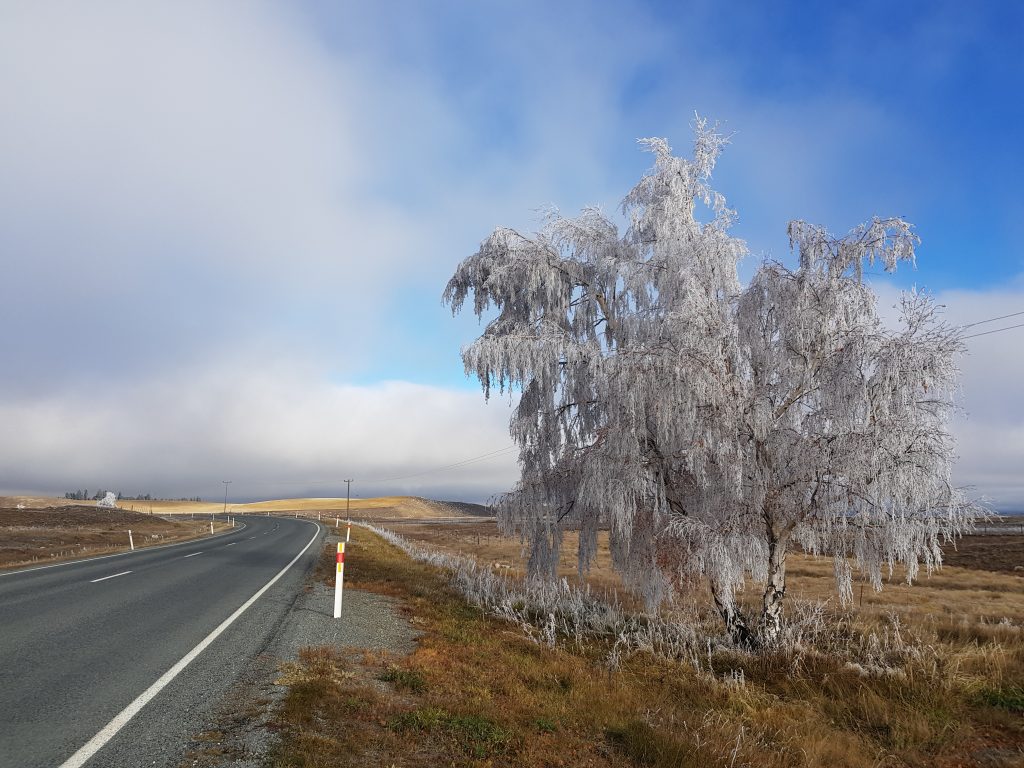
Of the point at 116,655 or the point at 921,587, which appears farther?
the point at 921,587

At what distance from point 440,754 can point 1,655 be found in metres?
6.66

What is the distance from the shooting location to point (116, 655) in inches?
310

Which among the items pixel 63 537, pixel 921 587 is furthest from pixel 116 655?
pixel 63 537

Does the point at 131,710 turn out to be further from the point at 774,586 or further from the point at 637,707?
the point at 774,586

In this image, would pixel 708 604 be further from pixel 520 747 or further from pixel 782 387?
pixel 520 747

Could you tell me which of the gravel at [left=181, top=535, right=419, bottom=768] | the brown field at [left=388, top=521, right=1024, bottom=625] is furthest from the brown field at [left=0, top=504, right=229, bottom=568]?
the brown field at [left=388, top=521, right=1024, bottom=625]

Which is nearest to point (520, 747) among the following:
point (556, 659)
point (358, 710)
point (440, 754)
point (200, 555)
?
point (440, 754)

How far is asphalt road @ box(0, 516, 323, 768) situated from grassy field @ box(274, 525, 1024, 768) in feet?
3.58

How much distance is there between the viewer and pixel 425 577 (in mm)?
17938

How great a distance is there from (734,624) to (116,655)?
9.63 m

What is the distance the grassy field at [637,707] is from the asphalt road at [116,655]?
1092 millimetres

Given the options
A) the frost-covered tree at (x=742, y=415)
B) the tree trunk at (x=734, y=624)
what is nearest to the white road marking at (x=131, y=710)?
the frost-covered tree at (x=742, y=415)

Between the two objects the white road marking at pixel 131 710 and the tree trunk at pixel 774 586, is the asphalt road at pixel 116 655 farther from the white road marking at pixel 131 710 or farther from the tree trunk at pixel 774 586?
the tree trunk at pixel 774 586

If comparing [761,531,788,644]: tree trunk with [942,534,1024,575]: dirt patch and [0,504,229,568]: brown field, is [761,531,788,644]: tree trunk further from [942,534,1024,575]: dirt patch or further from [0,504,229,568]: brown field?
[942,534,1024,575]: dirt patch
